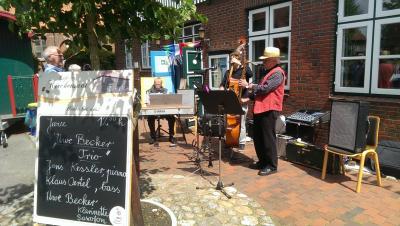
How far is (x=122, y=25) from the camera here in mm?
3125

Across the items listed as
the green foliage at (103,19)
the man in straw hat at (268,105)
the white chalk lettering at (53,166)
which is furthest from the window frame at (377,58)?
the white chalk lettering at (53,166)

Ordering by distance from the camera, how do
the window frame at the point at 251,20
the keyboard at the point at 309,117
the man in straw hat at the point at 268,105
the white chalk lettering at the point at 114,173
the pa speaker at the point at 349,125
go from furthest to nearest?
the window frame at the point at 251,20 → the keyboard at the point at 309,117 → the man in straw hat at the point at 268,105 → the pa speaker at the point at 349,125 → the white chalk lettering at the point at 114,173

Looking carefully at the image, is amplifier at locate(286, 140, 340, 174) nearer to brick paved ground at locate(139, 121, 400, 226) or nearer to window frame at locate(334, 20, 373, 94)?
brick paved ground at locate(139, 121, 400, 226)

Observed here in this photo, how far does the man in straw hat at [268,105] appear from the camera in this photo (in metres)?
4.87

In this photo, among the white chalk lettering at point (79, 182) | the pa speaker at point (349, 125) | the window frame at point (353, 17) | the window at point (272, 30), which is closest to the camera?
the white chalk lettering at point (79, 182)

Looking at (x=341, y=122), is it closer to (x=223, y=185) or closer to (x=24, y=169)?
(x=223, y=185)

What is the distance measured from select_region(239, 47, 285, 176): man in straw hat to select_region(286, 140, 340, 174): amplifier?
1.84 ft

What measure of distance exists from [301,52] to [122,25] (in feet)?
14.0

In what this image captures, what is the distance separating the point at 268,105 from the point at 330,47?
6.37 ft

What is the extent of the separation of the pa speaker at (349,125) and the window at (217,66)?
4.23 metres

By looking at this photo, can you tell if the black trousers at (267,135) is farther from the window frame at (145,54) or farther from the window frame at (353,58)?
the window frame at (145,54)

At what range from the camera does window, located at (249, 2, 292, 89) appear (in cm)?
688

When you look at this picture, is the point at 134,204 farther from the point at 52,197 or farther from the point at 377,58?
the point at 377,58

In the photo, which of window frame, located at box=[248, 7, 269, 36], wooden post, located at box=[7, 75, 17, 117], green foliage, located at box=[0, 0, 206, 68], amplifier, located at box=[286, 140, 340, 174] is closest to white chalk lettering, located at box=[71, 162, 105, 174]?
green foliage, located at box=[0, 0, 206, 68]
